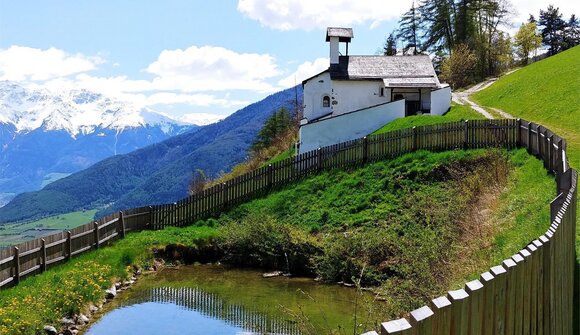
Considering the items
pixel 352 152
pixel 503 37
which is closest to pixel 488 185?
pixel 352 152

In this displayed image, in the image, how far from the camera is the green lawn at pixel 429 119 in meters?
32.1

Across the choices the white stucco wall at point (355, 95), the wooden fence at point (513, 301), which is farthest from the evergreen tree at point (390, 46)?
the wooden fence at point (513, 301)

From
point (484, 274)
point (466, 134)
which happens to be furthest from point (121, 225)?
point (484, 274)

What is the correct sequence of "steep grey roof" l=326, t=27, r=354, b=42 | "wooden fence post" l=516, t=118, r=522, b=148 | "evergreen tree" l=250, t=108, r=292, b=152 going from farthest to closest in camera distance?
"evergreen tree" l=250, t=108, r=292, b=152 < "steep grey roof" l=326, t=27, r=354, b=42 < "wooden fence post" l=516, t=118, r=522, b=148

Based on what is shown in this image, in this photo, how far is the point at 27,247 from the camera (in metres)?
17.7

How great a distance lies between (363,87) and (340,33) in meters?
5.64

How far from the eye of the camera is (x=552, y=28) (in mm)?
77062

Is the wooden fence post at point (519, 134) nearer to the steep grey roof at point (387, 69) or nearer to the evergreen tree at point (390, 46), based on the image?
the steep grey roof at point (387, 69)

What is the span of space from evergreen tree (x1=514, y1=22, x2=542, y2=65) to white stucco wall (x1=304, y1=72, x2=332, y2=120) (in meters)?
37.5

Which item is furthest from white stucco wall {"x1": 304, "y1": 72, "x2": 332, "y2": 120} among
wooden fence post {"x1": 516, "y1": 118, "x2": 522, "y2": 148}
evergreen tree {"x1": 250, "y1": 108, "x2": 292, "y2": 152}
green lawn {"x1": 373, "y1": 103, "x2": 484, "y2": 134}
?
evergreen tree {"x1": 250, "y1": 108, "x2": 292, "y2": 152}

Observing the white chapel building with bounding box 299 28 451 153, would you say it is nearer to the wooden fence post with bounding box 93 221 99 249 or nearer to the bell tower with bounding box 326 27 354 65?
the bell tower with bounding box 326 27 354 65

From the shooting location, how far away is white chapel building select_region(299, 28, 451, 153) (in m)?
40.5

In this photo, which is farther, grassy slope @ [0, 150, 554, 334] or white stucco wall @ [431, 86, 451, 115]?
white stucco wall @ [431, 86, 451, 115]

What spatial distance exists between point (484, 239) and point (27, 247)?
12864 millimetres
